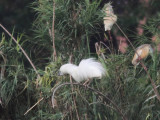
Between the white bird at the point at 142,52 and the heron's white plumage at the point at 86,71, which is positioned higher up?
the white bird at the point at 142,52

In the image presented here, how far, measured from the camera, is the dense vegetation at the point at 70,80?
3.17m

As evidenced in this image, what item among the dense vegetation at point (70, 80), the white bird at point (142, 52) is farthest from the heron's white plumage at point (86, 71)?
the white bird at point (142, 52)

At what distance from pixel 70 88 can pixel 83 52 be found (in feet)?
1.51

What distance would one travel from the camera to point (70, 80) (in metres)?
2.97

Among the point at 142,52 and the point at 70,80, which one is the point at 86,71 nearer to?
the point at 70,80

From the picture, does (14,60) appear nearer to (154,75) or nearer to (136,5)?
(154,75)

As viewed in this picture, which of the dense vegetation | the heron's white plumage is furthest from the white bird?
the heron's white plumage

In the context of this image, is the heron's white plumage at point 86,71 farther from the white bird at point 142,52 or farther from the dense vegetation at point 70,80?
the white bird at point 142,52

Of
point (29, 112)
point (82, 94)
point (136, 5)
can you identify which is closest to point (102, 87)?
point (82, 94)

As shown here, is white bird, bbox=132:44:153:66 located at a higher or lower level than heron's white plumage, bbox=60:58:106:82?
higher

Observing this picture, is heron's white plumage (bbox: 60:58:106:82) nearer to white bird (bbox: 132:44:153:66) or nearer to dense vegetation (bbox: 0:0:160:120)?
dense vegetation (bbox: 0:0:160:120)

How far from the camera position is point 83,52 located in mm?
3586

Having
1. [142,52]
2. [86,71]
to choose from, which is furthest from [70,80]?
[142,52]

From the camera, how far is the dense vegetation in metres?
3.17
